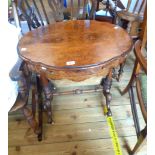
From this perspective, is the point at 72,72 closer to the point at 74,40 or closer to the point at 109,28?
the point at 74,40

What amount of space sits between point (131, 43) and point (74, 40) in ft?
1.17

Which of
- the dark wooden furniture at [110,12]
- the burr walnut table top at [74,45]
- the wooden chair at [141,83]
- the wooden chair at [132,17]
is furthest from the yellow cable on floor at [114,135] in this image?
the dark wooden furniture at [110,12]

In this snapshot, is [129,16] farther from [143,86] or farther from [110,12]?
[143,86]

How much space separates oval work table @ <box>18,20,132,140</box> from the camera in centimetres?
102

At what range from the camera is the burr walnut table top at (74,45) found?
1.04 meters

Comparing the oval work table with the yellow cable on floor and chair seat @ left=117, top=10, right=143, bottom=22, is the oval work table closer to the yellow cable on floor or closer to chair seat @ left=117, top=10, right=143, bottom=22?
→ the yellow cable on floor

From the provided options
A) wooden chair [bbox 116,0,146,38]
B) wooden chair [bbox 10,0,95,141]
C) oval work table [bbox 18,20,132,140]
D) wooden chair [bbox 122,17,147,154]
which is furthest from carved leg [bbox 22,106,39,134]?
wooden chair [bbox 116,0,146,38]

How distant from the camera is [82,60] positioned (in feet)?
3.36

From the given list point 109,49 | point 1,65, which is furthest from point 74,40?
point 1,65

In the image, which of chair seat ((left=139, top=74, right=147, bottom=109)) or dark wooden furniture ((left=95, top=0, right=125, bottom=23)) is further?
dark wooden furniture ((left=95, top=0, right=125, bottom=23))

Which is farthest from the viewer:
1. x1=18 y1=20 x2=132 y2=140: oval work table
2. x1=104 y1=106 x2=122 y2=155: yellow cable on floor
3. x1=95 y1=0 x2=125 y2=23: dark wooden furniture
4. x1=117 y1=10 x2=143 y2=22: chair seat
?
x1=95 y1=0 x2=125 y2=23: dark wooden furniture

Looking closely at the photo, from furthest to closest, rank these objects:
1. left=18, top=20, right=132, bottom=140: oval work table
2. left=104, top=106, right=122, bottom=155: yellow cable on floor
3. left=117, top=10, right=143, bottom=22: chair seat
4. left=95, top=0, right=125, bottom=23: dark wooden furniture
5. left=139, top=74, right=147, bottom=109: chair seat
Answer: left=95, top=0, right=125, bottom=23: dark wooden furniture
left=117, top=10, right=143, bottom=22: chair seat
left=104, top=106, right=122, bottom=155: yellow cable on floor
left=139, top=74, right=147, bottom=109: chair seat
left=18, top=20, right=132, bottom=140: oval work table

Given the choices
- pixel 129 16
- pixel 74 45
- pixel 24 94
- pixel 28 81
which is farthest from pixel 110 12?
pixel 24 94

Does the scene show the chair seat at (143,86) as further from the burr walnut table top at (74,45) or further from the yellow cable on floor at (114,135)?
the yellow cable on floor at (114,135)
